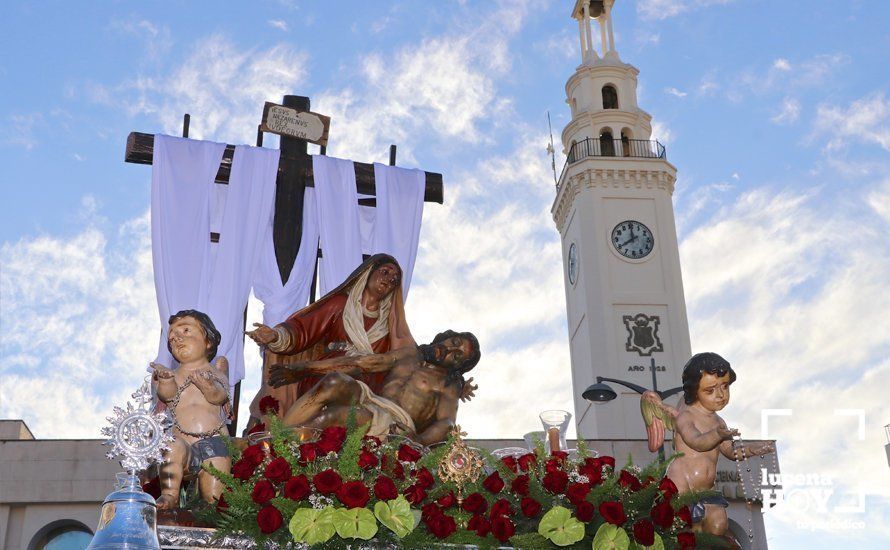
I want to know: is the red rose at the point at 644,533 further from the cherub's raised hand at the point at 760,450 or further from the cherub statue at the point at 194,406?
the cherub statue at the point at 194,406

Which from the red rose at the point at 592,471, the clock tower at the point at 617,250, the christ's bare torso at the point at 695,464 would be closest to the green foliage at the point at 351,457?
the red rose at the point at 592,471

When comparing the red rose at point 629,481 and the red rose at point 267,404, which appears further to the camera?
the red rose at point 267,404

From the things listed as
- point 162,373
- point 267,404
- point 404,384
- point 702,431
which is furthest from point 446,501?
point 267,404

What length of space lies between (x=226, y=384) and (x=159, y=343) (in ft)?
15.0

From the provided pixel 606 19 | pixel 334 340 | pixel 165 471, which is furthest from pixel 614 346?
pixel 165 471

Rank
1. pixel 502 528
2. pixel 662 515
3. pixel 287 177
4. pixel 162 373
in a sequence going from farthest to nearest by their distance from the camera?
pixel 287 177 < pixel 162 373 < pixel 662 515 < pixel 502 528

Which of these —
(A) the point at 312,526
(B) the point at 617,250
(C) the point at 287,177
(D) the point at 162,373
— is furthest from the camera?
(B) the point at 617,250

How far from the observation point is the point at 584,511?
500cm

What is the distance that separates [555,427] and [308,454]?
2170 mm

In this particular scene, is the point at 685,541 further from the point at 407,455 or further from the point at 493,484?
the point at 407,455

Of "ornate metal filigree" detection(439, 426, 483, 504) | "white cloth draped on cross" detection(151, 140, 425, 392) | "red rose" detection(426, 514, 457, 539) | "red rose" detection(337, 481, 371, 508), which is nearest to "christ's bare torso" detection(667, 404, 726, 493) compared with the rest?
"ornate metal filigree" detection(439, 426, 483, 504)

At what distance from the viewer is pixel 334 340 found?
8.98 meters

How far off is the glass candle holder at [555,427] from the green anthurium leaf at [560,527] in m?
1.52

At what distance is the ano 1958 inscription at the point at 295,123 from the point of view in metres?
12.2
